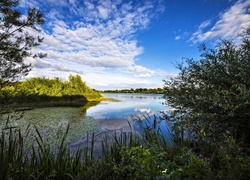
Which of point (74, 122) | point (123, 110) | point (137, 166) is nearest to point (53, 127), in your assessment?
point (74, 122)

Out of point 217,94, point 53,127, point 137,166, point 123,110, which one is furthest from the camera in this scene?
point 123,110

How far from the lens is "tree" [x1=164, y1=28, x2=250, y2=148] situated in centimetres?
331

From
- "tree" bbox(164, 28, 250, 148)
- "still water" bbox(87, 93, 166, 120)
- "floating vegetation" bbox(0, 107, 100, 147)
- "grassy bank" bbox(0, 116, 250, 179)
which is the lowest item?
"still water" bbox(87, 93, 166, 120)

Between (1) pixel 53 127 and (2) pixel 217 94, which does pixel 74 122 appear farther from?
(2) pixel 217 94

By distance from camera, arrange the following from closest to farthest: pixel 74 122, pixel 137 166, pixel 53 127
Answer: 1. pixel 137 166
2. pixel 53 127
3. pixel 74 122

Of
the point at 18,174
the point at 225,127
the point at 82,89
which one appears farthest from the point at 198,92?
the point at 82,89

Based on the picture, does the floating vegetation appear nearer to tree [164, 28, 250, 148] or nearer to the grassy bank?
the grassy bank

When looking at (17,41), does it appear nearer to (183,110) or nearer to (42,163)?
(42,163)

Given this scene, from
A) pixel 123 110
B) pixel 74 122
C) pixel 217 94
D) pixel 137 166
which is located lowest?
pixel 123 110

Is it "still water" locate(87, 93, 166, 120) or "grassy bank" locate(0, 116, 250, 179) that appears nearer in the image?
"grassy bank" locate(0, 116, 250, 179)

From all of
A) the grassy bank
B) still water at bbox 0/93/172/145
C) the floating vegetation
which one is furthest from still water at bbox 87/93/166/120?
the floating vegetation

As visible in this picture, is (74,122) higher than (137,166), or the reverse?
(137,166)

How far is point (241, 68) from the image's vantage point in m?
3.50

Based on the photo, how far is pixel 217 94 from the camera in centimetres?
335
